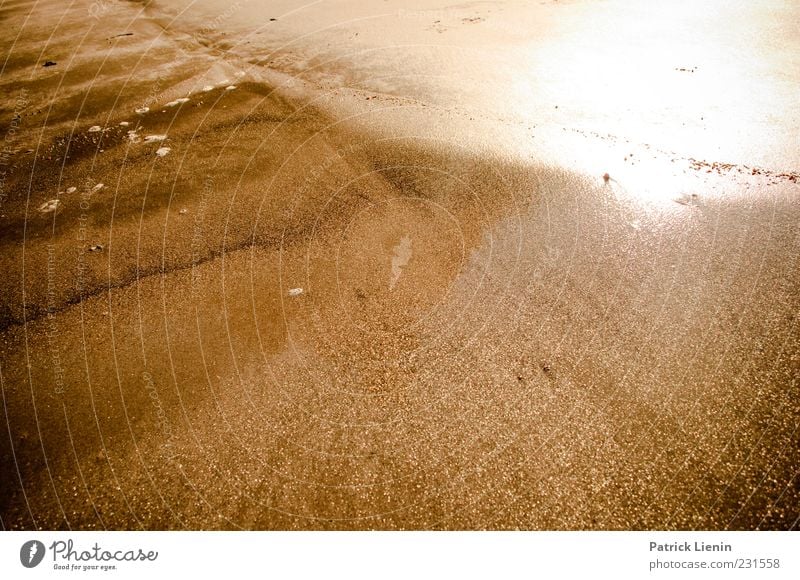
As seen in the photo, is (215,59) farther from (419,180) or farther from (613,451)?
(613,451)

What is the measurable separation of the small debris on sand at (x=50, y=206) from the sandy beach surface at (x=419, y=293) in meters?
0.01

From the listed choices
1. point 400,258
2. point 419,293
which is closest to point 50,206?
point 400,258

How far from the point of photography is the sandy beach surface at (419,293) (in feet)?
6.41

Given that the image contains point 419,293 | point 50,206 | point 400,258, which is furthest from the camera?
point 50,206

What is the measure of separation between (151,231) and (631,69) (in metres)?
4.60

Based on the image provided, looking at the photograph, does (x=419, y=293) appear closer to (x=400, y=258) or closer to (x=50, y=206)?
(x=400, y=258)

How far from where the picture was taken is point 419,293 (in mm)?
2686

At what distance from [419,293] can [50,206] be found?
301 centimetres

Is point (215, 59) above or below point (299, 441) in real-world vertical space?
above

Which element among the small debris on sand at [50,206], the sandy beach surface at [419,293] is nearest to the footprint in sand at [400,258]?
the sandy beach surface at [419,293]

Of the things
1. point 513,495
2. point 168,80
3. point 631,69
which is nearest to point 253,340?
point 513,495

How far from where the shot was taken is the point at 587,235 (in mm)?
2924
